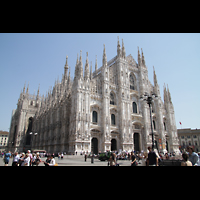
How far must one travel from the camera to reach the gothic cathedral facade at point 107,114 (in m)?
29.5

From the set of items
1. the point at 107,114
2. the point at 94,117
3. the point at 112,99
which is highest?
the point at 112,99

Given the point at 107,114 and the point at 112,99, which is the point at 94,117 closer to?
the point at 107,114

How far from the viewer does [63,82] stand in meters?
44.1

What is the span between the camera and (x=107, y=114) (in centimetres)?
3180

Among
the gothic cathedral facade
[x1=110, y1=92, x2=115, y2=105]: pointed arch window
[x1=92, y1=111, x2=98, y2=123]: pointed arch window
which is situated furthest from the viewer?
[x1=110, y1=92, x2=115, y2=105]: pointed arch window

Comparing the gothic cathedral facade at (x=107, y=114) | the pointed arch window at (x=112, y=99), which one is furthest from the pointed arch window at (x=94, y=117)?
the pointed arch window at (x=112, y=99)

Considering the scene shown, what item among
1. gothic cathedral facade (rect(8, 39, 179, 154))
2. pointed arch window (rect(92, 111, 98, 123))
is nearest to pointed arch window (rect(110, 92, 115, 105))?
gothic cathedral facade (rect(8, 39, 179, 154))

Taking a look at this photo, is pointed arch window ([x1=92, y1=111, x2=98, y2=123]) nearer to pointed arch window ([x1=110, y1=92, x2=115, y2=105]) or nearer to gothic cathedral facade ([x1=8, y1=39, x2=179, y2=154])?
gothic cathedral facade ([x1=8, y1=39, x2=179, y2=154])

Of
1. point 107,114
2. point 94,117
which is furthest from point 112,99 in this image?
point 94,117

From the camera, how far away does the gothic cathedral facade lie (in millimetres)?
29453

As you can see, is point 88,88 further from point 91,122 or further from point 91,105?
point 91,122
